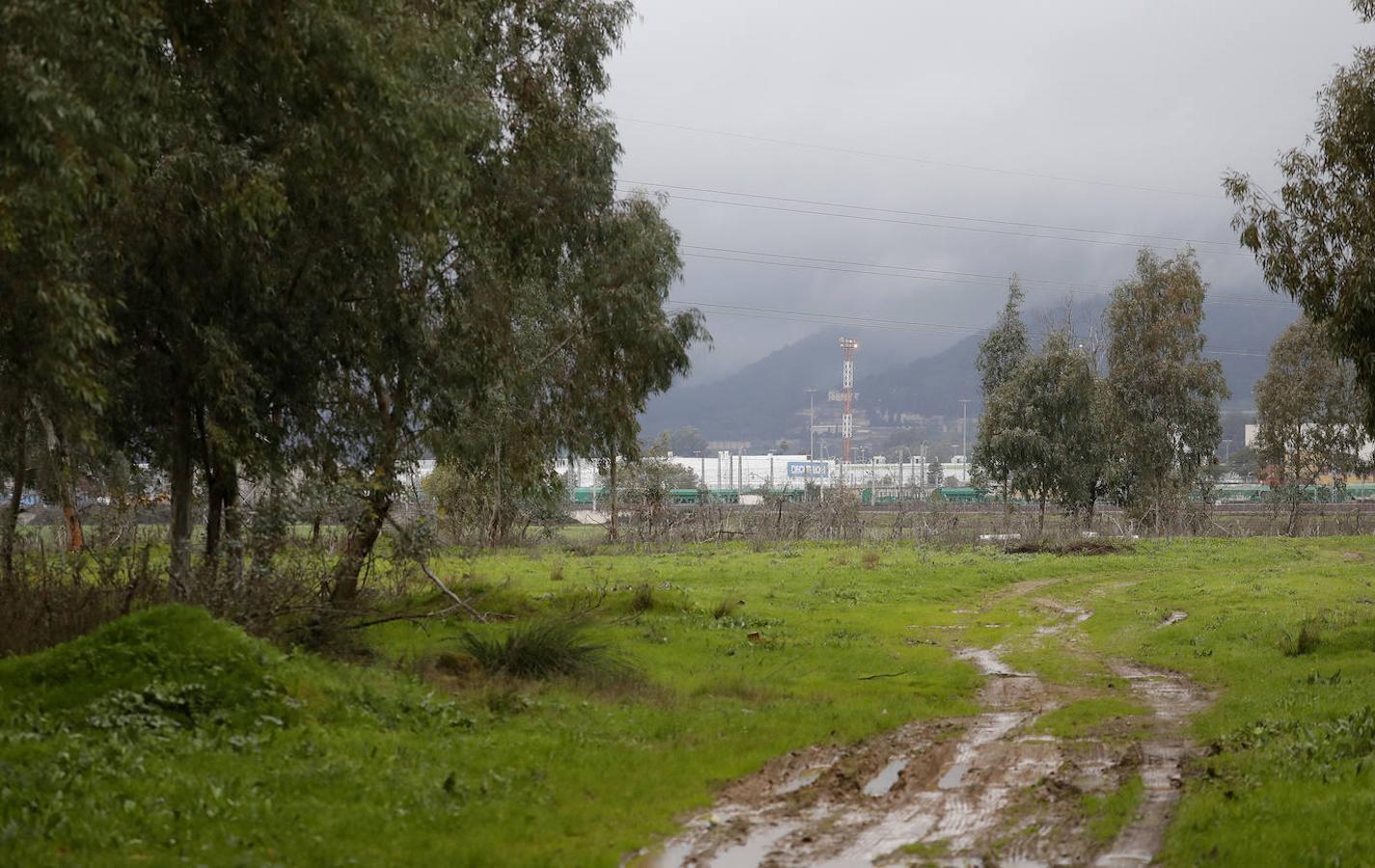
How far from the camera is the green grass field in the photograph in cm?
825

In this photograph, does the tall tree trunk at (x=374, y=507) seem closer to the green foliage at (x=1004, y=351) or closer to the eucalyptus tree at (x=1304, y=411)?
the green foliage at (x=1004, y=351)

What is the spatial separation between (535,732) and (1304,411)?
62364mm

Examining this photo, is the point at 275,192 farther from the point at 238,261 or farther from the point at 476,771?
the point at 476,771

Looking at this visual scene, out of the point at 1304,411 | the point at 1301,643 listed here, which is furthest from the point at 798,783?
the point at 1304,411

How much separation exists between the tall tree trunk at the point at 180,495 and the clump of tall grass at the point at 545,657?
141 inches

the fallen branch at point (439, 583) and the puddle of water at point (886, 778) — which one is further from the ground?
the fallen branch at point (439, 583)

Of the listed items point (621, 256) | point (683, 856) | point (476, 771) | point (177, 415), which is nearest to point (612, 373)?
point (621, 256)

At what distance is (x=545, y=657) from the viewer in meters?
15.5

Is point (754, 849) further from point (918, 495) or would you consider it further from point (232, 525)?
point (918, 495)

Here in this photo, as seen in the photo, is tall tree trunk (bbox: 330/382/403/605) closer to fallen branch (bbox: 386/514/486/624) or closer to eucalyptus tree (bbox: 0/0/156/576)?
fallen branch (bbox: 386/514/486/624)

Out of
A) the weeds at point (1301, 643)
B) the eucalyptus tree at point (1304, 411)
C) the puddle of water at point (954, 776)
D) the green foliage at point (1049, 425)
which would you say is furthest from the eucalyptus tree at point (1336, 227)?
the eucalyptus tree at point (1304, 411)

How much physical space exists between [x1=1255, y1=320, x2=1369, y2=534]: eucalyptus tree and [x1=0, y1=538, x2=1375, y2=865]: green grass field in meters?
46.5

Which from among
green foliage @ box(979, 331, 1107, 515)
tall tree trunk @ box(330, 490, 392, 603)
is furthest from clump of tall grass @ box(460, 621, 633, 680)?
green foliage @ box(979, 331, 1107, 515)

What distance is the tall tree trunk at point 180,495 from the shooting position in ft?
51.9
